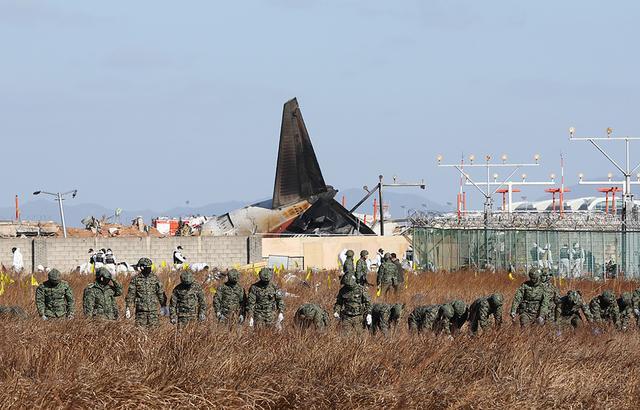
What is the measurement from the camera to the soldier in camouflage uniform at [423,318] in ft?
66.2

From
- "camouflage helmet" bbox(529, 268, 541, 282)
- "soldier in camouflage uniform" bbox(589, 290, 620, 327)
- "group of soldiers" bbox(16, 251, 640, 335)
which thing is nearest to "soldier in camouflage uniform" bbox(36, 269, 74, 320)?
"group of soldiers" bbox(16, 251, 640, 335)

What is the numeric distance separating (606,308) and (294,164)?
4172 cm

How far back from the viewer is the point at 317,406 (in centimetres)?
1328

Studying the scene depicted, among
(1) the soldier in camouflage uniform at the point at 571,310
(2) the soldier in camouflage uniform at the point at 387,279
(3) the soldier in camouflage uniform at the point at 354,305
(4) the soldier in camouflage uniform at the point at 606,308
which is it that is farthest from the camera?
(2) the soldier in camouflage uniform at the point at 387,279

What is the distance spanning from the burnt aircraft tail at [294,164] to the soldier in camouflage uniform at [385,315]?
141 feet

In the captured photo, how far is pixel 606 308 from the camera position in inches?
918

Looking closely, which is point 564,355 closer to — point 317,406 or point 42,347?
point 317,406

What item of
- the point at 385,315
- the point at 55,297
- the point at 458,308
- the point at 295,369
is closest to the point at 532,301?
the point at 458,308

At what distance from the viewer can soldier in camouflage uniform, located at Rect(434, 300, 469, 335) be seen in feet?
66.6

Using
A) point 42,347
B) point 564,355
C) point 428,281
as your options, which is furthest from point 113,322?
point 428,281

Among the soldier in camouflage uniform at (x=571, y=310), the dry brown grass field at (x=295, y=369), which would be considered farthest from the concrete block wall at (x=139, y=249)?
the dry brown grass field at (x=295, y=369)

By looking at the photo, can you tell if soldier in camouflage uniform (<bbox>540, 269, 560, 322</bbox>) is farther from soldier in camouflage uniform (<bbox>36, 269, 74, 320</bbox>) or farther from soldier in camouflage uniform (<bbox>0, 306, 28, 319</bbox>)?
soldier in camouflage uniform (<bbox>0, 306, 28, 319</bbox>)

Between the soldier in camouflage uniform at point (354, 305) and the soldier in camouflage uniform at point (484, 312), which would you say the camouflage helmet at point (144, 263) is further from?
the soldier in camouflage uniform at point (484, 312)

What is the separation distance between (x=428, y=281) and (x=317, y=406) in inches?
896
